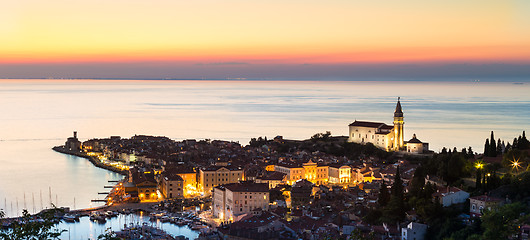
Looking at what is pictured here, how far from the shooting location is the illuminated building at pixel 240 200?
542 inches

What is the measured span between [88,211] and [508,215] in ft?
32.9

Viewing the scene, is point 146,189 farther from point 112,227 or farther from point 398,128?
point 398,128

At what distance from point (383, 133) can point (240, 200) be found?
9264 mm

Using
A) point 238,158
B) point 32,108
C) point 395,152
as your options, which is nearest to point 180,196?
point 238,158

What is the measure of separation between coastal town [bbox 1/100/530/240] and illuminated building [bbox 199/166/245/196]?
3 centimetres

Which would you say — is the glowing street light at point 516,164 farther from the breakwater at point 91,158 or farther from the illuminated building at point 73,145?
the illuminated building at point 73,145

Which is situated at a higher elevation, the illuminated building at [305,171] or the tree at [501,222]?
the tree at [501,222]

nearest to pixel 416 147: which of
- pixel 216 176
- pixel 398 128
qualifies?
pixel 398 128

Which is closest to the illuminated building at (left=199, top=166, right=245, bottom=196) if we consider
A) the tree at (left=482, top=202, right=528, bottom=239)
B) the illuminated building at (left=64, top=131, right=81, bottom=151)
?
the tree at (left=482, top=202, right=528, bottom=239)

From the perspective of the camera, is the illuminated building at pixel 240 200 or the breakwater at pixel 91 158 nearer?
the illuminated building at pixel 240 200

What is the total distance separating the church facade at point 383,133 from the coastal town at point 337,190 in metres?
0.04

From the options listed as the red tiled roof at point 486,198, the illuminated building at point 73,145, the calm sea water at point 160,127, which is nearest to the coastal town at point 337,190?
the red tiled roof at point 486,198

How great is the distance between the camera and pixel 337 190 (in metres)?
15.5

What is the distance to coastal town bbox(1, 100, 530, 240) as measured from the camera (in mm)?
10688
